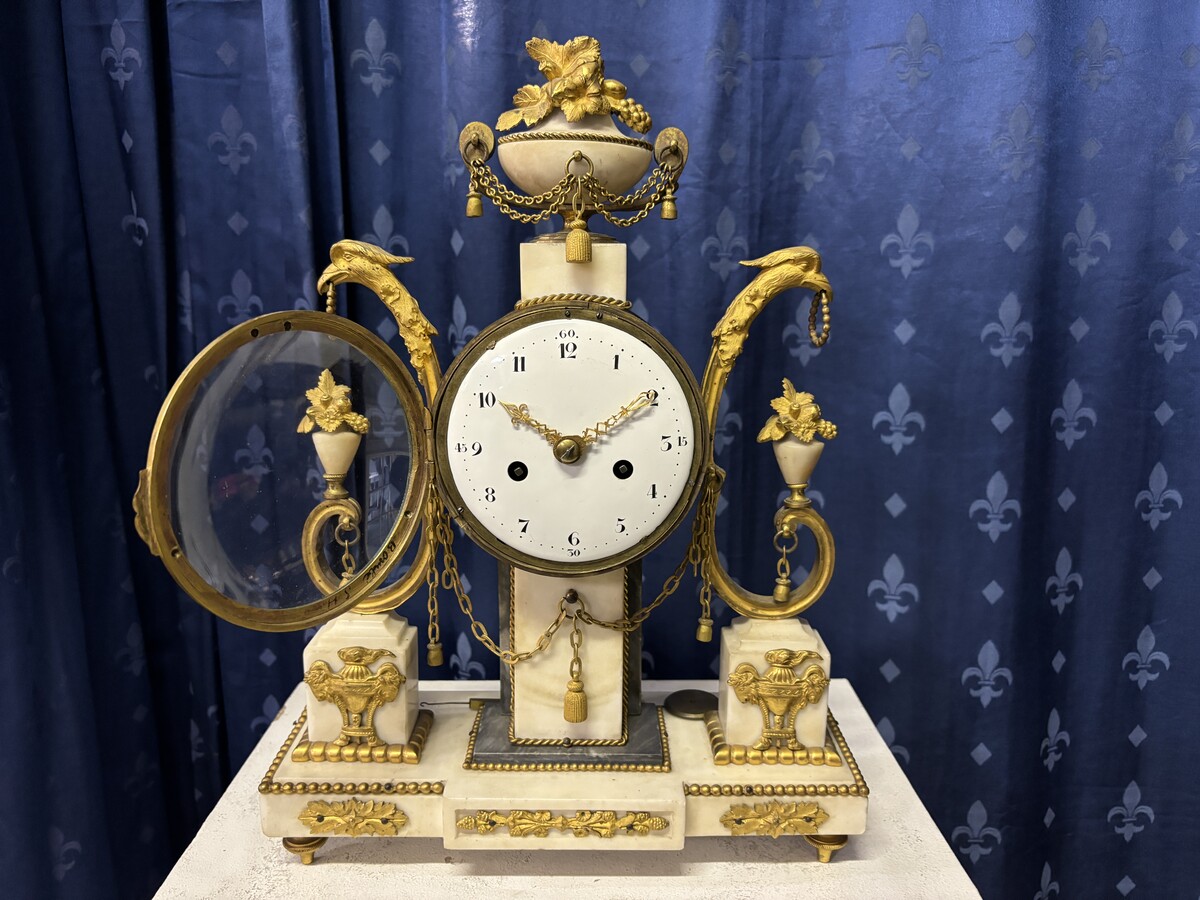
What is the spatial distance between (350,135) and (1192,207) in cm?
126

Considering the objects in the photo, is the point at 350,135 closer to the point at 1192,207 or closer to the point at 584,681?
the point at 584,681

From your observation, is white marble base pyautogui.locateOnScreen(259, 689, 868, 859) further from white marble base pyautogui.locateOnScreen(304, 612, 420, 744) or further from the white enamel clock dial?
the white enamel clock dial

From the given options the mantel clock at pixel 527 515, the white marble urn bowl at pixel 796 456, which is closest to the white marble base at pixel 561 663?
the mantel clock at pixel 527 515

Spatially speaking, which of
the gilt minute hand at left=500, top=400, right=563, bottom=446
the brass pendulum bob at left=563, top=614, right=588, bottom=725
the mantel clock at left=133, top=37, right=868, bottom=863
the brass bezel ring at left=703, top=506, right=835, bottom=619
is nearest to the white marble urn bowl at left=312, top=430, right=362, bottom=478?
the mantel clock at left=133, top=37, right=868, bottom=863

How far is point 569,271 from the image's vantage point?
99 cm

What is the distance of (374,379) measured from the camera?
38.5 inches

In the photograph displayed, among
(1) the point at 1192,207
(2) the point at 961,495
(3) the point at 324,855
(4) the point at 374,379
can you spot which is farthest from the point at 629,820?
(1) the point at 1192,207

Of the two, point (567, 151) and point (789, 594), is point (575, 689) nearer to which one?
point (789, 594)

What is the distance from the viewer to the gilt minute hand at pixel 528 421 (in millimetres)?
941

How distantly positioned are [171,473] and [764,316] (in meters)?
0.87

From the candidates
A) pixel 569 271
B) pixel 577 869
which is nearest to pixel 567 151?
pixel 569 271

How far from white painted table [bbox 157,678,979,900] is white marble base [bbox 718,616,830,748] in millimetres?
126

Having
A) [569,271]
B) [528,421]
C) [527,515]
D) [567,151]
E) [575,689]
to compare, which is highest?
Result: [567,151]

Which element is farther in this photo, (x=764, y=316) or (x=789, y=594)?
(x=764, y=316)
